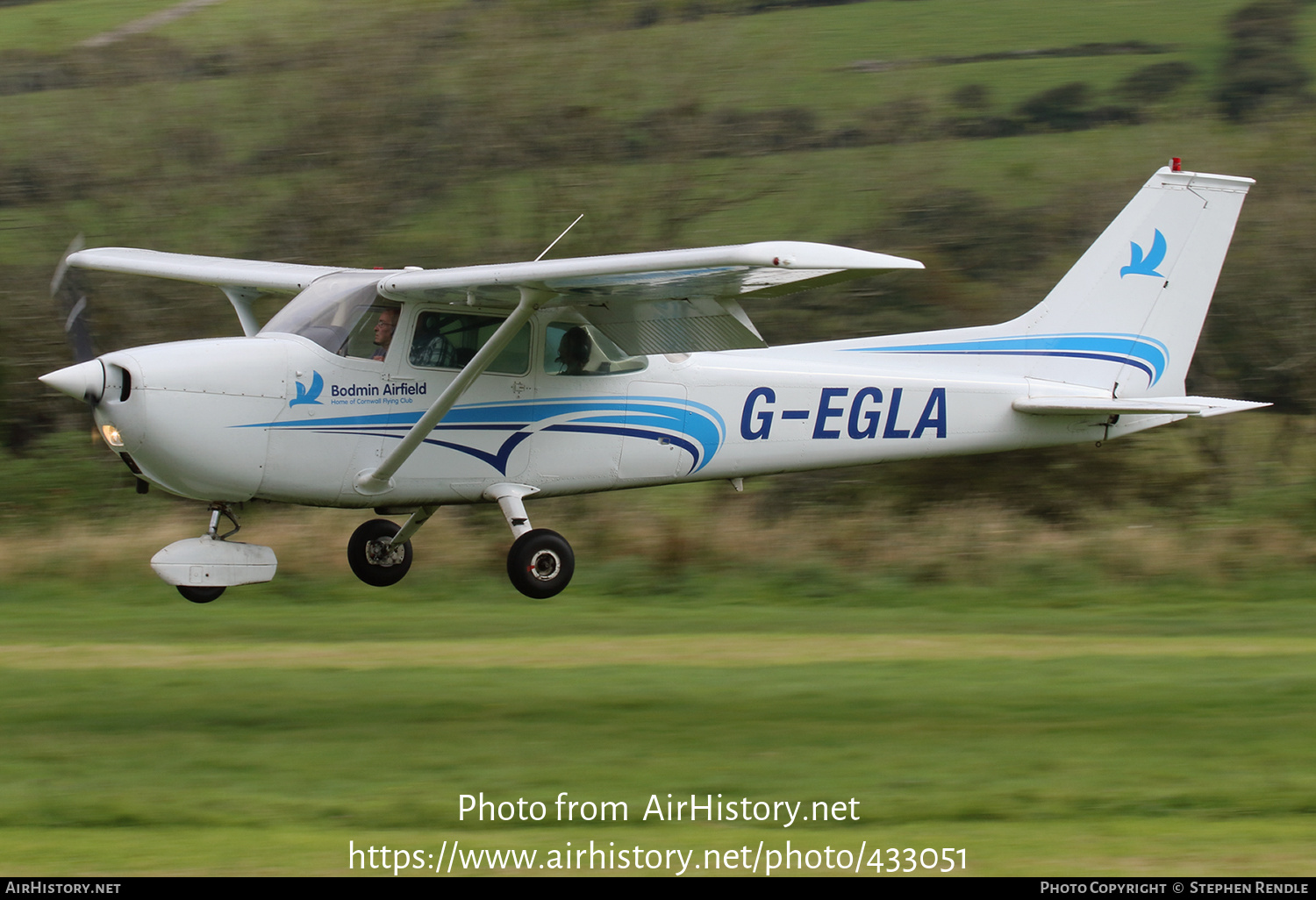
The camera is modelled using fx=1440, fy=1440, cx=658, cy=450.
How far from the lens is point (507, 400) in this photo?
9242mm

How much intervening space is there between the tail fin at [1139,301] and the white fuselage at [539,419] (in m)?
0.36

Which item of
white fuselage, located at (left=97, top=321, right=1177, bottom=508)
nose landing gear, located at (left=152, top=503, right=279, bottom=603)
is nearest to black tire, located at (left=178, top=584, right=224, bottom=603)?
nose landing gear, located at (left=152, top=503, right=279, bottom=603)

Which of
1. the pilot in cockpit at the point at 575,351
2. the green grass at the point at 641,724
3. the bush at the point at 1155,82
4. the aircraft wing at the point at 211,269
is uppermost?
the bush at the point at 1155,82

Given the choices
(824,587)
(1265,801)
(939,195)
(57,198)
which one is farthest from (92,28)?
(1265,801)

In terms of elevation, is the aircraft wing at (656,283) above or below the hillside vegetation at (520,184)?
below

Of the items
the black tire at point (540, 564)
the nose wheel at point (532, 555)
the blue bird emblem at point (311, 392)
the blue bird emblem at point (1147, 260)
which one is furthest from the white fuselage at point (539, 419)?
the blue bird emblem at point (1147, 260)

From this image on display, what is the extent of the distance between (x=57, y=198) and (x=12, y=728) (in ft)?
36.0

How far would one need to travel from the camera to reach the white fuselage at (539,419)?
836 cm

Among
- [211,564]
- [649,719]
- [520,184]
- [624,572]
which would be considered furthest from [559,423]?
[520,184]

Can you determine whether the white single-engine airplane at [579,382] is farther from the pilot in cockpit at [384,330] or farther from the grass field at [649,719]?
the grass field at [649,719]

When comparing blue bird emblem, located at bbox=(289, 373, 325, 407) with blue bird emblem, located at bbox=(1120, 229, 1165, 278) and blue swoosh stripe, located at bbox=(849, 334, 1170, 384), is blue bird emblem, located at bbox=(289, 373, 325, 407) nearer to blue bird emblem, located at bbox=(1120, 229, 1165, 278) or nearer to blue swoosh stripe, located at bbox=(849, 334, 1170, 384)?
blue swoosh stripe, located at bbox=(849, 334, 1170, 384)

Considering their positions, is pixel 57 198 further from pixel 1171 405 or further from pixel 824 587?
pixel 1171 405

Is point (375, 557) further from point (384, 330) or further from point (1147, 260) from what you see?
point (1147, 260)

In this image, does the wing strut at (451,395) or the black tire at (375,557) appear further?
the black tire at (375,557)
